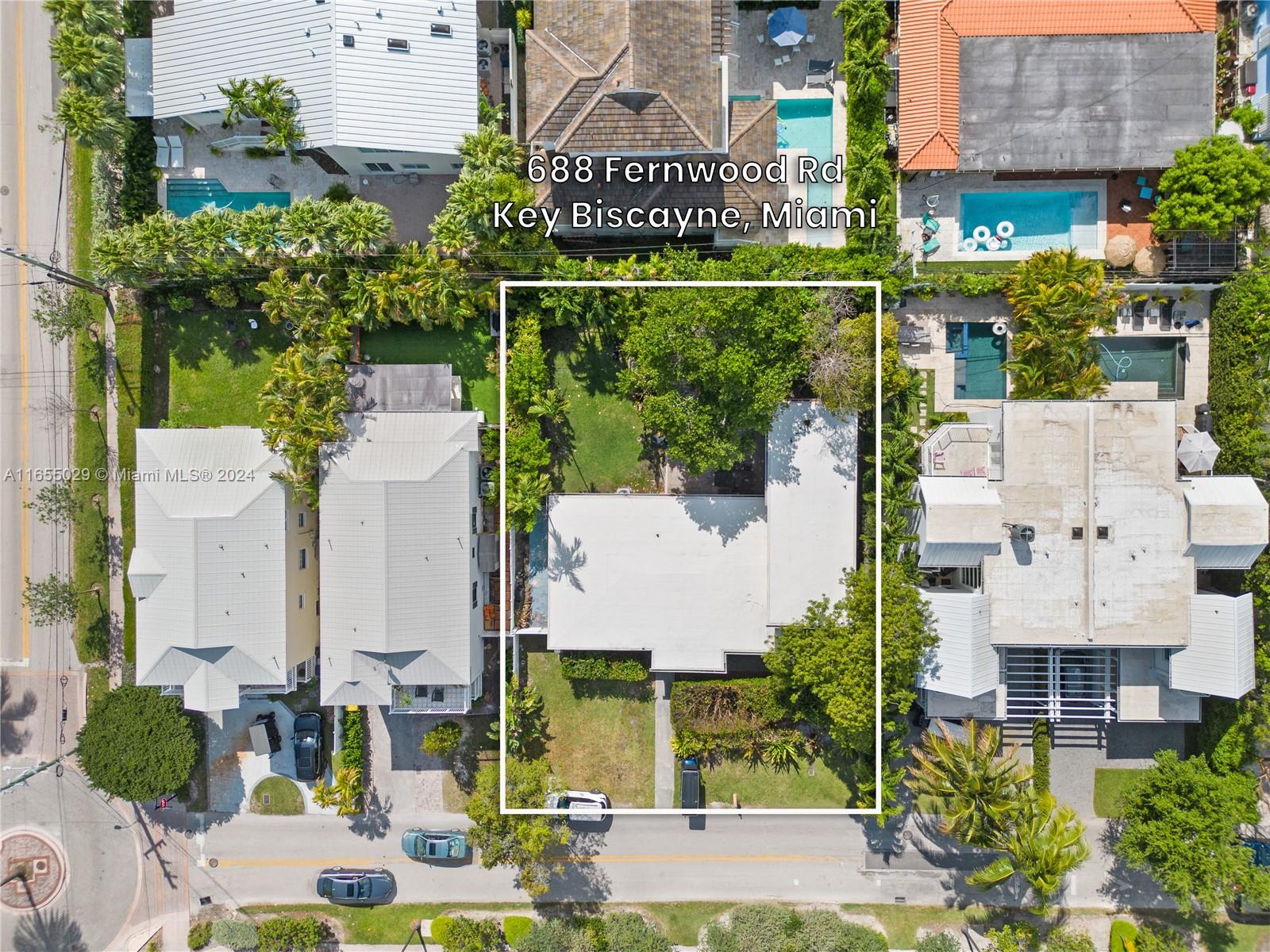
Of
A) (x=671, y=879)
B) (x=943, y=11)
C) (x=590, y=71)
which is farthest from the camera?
(x=671, y=879)

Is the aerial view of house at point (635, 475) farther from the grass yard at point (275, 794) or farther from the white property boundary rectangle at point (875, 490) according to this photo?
the white property boundary rectangle at point (875, 490)

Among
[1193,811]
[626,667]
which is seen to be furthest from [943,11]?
[1193,811]

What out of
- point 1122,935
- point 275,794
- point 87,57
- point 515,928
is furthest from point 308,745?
point 1122,935

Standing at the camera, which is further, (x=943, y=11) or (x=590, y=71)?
(x=943, y=11)

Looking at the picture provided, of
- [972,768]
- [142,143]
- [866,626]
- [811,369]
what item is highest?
[142,143]

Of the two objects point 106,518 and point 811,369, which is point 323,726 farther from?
point 811,369

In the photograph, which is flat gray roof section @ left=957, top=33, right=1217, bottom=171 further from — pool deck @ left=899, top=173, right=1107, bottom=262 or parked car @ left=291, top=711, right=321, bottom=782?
parked car @ left=291, top=711, right=321, bottom=782

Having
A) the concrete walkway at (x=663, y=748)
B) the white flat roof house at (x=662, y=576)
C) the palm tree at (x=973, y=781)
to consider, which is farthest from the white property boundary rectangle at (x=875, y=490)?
the white flat roof house at (x=662, y=576)
